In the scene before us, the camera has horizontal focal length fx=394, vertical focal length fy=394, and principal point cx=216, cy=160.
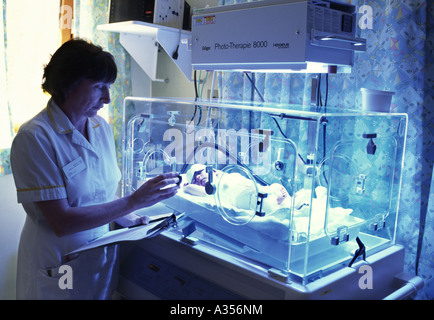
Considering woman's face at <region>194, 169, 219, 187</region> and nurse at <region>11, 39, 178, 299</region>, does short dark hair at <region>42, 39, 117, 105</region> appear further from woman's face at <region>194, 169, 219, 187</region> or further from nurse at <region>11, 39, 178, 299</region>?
woman's face at <region>194, 169, 219, 187</region>

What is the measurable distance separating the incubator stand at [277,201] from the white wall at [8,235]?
1175 mm

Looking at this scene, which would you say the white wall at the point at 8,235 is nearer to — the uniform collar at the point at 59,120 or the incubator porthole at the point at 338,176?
the uniform collar at the point at 59,120

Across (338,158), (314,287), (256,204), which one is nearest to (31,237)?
(256,204)

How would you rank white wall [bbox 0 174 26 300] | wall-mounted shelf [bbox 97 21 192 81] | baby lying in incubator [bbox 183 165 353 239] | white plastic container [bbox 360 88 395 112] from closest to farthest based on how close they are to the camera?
baby lying in incubator [bbox 183 165 353 239] < white plastic container [bbox 360 88 395 112] < wall-mounted shelf [bbox 97 21 192 81] < white wall [bbox 0 174 26 300]

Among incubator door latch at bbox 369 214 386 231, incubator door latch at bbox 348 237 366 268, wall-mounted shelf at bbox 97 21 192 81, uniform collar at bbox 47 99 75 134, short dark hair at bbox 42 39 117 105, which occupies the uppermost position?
wall-mounted shelf at bbox 97 21 192 81

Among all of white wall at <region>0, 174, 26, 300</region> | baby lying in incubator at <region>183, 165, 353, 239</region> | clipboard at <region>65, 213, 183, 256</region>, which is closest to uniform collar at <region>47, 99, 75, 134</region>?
clipboard at <region>65, 213, 183, 256</region>

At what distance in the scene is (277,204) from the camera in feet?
3.76

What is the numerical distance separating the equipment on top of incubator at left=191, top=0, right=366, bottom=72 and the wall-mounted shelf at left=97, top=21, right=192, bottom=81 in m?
0.72

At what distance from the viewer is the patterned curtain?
1.42m

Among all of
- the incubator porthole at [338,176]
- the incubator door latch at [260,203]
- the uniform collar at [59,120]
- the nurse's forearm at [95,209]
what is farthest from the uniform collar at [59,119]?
the incubator porthole at [338,176]

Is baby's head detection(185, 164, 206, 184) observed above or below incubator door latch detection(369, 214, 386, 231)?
above

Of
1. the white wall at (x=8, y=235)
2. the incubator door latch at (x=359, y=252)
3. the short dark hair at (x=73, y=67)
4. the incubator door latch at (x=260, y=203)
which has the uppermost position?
the short dark hair at (x=73, y=67)

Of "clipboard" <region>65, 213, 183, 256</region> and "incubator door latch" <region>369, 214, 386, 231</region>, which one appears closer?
"clipboard" <region>65, 213, 183, 256</region>

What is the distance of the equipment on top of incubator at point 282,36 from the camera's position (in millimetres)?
1100
